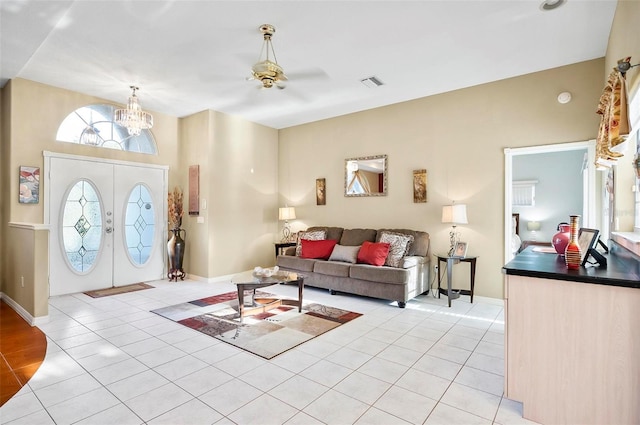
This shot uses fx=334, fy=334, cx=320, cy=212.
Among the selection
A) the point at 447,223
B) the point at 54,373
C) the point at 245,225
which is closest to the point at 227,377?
the point at 54,373

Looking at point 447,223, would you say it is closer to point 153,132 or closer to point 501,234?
point 501,234

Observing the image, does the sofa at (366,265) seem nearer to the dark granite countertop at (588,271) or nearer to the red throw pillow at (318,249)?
the red throw pillow at (318,249)

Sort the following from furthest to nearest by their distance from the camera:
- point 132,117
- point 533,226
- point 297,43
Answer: point 533,226, point 132,117, point 297,43

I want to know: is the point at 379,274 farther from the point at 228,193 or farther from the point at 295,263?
the point at 228,193

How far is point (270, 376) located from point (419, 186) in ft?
12.1

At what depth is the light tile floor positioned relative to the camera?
6.79ft

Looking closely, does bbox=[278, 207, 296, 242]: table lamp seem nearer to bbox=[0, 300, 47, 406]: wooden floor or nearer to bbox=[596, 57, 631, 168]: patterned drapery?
bbox=[0, 300, 47, 406]: wooden floor

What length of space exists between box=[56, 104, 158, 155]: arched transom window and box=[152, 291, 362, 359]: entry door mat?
119 inches

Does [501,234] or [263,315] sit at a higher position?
[501,234]

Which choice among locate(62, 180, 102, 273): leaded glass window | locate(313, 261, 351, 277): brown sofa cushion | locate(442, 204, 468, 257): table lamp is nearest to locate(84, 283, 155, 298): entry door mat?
locate(62, 180, 102, 273): leaded glass window

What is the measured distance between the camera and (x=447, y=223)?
4.96 meters

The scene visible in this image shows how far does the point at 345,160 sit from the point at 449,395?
4.46 metres

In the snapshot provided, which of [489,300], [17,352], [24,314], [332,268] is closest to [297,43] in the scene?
[332,268]

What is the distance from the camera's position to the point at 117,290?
5273 mm
